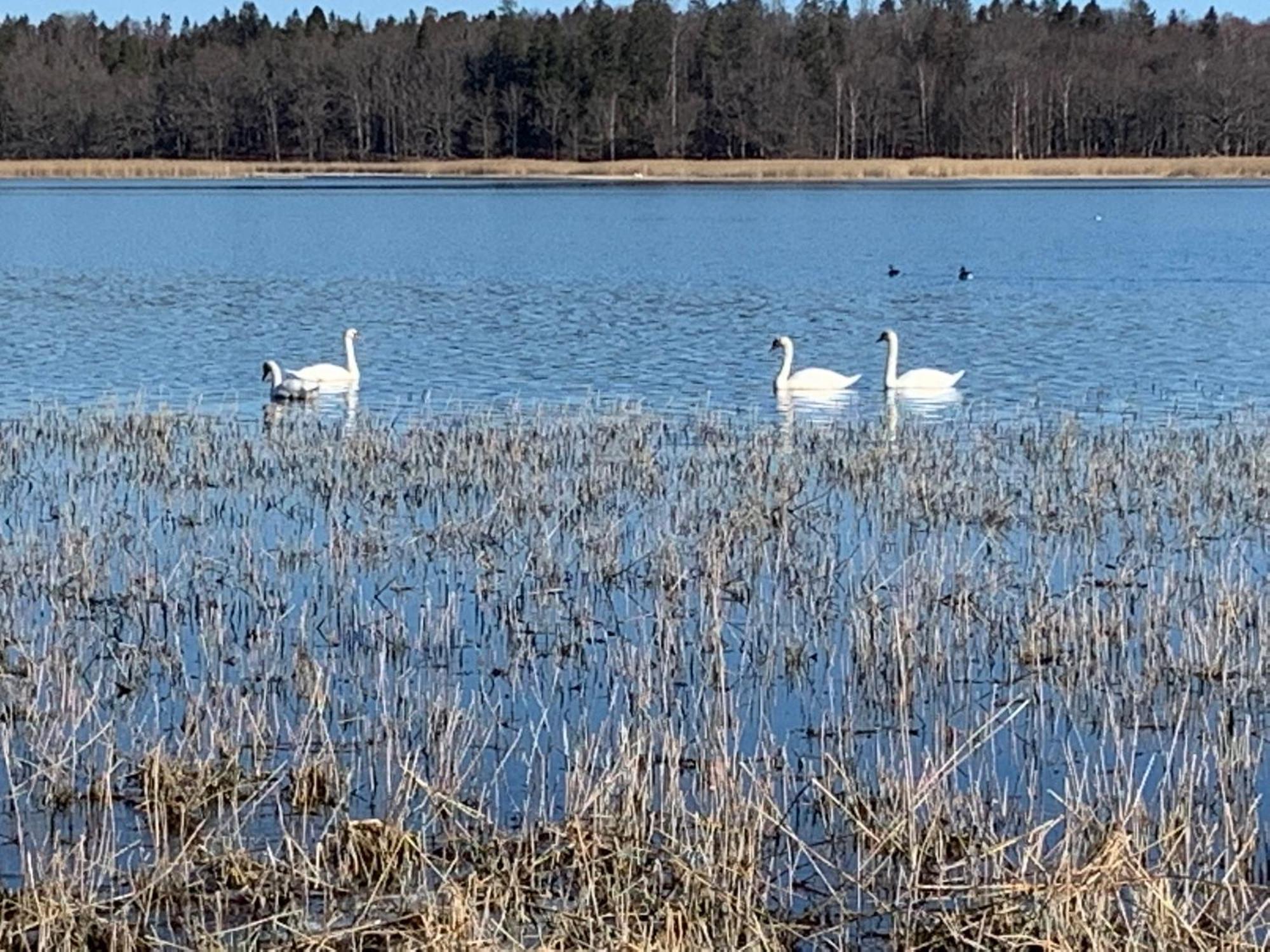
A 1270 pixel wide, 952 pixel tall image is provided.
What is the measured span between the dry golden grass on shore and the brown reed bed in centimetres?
6034

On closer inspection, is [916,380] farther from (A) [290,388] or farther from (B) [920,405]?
(A) [290,388]

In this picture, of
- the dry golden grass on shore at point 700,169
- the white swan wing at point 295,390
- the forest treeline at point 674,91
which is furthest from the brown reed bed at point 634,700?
the forest treeline at point 674,91

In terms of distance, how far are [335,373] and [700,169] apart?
61.6 m

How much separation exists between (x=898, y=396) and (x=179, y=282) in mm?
17722

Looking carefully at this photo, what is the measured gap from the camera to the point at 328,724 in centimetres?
730

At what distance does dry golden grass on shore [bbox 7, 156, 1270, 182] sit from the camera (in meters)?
73.1

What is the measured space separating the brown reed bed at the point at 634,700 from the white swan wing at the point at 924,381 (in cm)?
461

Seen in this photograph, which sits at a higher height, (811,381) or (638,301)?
(811,381)

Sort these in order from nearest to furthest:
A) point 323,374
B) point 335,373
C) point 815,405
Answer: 1. point 815,405
2. point 323,374
3. point 335,373

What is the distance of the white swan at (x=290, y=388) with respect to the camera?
57.5ft

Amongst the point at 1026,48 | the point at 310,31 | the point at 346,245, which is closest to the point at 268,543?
the point at 346,245

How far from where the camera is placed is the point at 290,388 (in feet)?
57.9

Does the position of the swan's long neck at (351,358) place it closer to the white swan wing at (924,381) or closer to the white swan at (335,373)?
the white swan at (335,373)

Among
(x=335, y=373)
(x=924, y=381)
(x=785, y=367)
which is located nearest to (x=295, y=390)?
(x=335, y=373)
